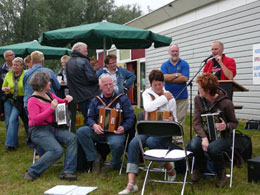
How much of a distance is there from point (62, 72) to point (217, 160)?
5.17m

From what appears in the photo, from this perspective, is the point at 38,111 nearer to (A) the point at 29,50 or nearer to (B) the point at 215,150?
(B) the point at 215,150

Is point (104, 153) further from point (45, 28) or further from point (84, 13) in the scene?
point (84, 13)

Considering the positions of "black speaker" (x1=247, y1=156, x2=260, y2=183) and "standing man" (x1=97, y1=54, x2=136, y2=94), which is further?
"standing man" (x1=97, y1=54, x2=136, y2=94)

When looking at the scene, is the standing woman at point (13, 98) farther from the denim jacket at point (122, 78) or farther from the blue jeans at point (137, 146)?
the blue jeans at point (137, 146)

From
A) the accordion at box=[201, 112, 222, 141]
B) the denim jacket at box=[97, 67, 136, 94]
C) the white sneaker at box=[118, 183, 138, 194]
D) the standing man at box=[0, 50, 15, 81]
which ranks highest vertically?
the standing man at box=[0, 50, 15, 81]

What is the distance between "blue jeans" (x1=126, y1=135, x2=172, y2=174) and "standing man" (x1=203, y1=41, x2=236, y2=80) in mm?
1527

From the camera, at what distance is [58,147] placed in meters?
4.36

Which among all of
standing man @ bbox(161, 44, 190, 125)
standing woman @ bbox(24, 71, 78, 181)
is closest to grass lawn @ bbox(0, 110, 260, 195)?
standing woman @ bbox(24, 71, 78, 181)

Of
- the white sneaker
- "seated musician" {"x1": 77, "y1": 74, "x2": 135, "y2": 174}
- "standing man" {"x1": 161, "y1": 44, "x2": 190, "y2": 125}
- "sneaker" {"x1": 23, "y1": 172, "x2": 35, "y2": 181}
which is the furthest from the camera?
"standing man" {"x1": 161, "y1": 44, "x2": 190, "y2": 125}

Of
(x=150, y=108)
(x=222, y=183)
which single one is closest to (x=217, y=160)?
(x=222, y=183)

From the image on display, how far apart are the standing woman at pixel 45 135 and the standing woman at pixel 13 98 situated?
1.86 m

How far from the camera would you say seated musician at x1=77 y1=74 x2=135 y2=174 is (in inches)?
173

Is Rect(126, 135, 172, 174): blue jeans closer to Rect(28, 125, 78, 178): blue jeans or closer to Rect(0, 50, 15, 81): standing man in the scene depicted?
Rect(28, 125, 78, 178): blue jeans

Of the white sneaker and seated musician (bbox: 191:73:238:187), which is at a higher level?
seated musician (bbox: 191:73:238:187)
